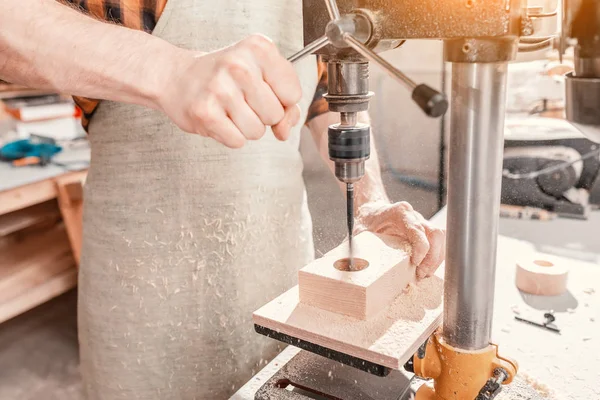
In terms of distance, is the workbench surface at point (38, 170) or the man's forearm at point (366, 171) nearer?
the man's forearm at point (366, 171)

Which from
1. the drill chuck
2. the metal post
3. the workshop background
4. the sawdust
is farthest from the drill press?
the workshop background

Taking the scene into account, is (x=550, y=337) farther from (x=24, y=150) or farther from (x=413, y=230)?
(x=24, y=150)

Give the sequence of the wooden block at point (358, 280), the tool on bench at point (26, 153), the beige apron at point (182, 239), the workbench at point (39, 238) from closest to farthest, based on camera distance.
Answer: the wooden block at point (358, 280) < the beige apron at point (182, 239) < the workbench at point (39, 238) < the tool on bench at point (26, 153)

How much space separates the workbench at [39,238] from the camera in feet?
7.69

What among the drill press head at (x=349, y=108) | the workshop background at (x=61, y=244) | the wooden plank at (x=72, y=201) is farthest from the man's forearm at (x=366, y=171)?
the wooden plank at (x=72, y=201)

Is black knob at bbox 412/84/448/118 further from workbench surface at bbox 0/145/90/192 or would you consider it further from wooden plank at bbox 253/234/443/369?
workbench surface at bbox 0/145/90/192

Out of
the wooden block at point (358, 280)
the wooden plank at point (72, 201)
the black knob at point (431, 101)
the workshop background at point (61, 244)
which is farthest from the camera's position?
the wooden plank at point (72, 201)

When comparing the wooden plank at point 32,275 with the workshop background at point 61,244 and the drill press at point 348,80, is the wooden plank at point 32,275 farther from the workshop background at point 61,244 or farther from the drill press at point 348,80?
the drill press at point 348,80

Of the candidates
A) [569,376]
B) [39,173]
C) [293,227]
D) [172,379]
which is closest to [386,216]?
[293,227]

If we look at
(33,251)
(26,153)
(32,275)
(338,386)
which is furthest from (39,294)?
(338,386)

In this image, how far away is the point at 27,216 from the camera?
262 centimetres

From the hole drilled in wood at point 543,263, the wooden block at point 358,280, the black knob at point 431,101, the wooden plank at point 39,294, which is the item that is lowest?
the wooden plank at point 39,294

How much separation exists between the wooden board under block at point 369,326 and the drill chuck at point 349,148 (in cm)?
22

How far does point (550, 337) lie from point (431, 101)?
758 mm
